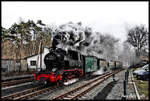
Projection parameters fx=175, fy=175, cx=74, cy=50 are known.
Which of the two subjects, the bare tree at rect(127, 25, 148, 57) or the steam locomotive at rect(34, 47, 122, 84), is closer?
the steam locomotive at rect(34, 47, 122, 84)

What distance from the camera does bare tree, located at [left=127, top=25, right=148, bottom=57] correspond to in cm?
4397

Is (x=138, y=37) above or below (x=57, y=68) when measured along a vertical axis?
above

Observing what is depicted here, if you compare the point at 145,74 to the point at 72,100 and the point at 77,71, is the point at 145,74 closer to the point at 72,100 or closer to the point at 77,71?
the point at 77,71

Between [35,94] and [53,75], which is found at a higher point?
[53,75]

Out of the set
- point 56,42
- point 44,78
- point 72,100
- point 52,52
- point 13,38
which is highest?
point 13,38

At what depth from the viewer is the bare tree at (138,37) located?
43969 millimetres

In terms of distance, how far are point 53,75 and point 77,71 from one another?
5089 mm

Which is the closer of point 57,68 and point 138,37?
point 57,68

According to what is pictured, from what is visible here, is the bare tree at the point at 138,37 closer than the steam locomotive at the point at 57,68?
No

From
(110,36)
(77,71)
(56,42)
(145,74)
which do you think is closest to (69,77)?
(77,71)

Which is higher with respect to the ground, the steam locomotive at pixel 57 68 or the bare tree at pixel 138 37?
the bare tree at pixel 138 37

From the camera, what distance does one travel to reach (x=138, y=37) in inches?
1764

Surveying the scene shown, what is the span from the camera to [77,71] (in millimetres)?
17547

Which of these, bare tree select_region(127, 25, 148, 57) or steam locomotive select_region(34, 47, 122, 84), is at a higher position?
bare tree select_region(127, 25, 148, 57)
